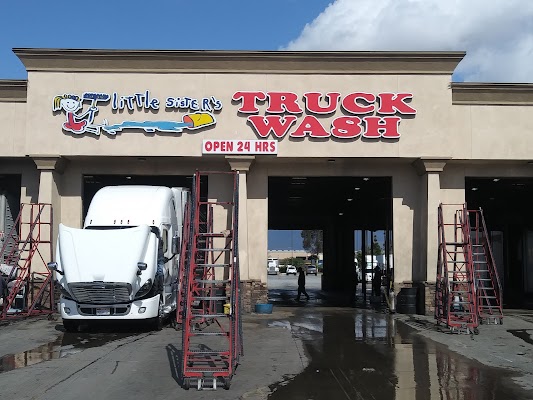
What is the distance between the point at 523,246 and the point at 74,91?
29.0 m

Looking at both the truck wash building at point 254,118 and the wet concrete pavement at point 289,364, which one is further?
the truck wash building at point 254,118

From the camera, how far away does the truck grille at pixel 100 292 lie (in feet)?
48.7

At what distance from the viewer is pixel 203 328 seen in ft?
52.9

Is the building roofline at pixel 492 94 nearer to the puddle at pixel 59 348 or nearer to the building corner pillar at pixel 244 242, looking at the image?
the building corner pillar at pixel 244 242

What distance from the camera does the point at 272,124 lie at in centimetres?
2048

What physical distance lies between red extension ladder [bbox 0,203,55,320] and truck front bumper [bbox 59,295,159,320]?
4.09m

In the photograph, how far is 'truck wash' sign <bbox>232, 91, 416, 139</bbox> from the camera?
20.5m

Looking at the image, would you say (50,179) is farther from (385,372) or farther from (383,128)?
(385,372)

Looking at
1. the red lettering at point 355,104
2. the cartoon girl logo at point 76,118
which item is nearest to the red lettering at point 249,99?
the red lettering at point 355,104

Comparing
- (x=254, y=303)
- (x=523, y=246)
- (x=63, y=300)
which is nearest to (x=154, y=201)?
(x=63, y=300)

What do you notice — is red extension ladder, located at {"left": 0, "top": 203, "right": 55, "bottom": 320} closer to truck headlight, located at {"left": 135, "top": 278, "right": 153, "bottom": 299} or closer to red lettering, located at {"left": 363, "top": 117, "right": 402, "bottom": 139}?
truck headlight, located at {"left": 135, "top": 278, "right": 153, "bottom": 299}

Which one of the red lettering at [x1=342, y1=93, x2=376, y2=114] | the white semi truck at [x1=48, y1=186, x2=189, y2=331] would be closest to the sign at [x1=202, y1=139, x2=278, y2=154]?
the red lettering at [x1=342, y1=93, x2=376, y2=114]

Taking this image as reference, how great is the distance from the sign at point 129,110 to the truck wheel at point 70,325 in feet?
23.5

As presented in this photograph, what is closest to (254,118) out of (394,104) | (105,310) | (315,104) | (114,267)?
(315,104)
